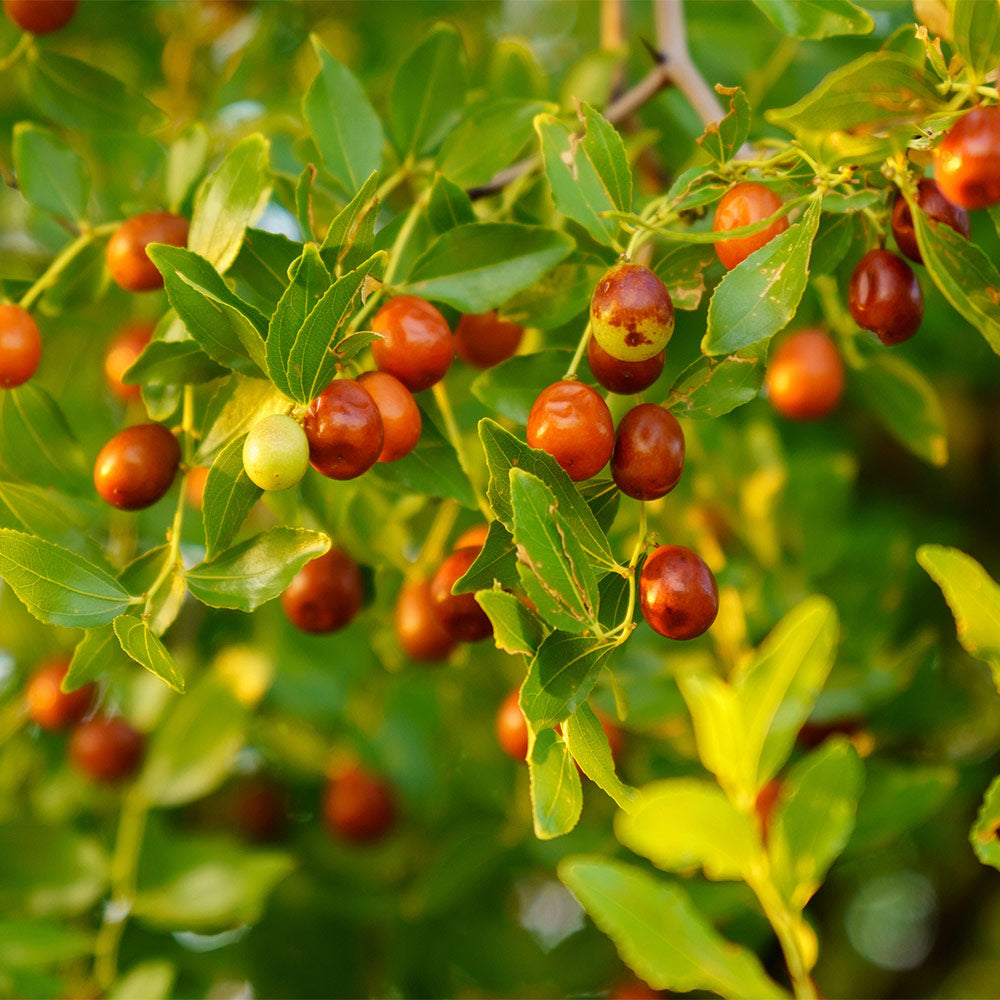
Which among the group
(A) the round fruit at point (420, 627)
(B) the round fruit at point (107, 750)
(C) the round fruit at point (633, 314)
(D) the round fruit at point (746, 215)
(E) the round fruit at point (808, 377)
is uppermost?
(D) the round fruit at point (746, 215)

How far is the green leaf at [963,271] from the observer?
4.55 feet

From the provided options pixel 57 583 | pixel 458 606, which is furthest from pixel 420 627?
pixel 57 583

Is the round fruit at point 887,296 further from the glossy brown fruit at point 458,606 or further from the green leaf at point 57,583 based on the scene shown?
the green leaf at point 57,583

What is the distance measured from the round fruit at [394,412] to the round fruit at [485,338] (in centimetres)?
34

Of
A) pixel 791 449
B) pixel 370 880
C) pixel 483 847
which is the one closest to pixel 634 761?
pixel 483 847

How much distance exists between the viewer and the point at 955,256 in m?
1.40

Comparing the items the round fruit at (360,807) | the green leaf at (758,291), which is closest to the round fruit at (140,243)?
the green leaf at (758,291)

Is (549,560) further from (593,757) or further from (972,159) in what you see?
(972,159)

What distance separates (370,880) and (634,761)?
3.06ft

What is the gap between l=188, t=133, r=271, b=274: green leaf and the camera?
150 cm

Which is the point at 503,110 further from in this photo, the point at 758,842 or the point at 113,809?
the point at 113,809

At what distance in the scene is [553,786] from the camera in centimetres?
126

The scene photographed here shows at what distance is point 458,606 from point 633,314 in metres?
0.53

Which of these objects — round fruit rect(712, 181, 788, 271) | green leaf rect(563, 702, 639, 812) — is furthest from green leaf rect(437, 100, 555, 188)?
green leaf rect(563, 702, 639, 812)
